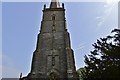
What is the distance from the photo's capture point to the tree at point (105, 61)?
19308 millimetres

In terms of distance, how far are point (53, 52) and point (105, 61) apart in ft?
61.7

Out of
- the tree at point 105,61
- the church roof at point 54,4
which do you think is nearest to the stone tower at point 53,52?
the church roof at point 54,4

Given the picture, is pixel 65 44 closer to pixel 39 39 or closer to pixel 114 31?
pixel 39 39

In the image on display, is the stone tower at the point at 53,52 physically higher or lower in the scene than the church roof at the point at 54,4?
lower

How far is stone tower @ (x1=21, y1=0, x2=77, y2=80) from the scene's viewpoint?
37.6 metres

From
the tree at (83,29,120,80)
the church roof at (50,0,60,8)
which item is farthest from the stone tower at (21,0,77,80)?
the tree at (83,29,120,80)

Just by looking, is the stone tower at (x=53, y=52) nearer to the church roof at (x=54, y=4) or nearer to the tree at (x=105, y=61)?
the church roof at (x=54, y=4)

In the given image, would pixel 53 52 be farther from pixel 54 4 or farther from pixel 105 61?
pixel 105 61

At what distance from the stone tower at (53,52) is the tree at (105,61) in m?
13.5

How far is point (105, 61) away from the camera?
70.6 feet

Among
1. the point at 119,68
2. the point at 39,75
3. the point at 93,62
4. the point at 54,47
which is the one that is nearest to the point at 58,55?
the point at 54,47

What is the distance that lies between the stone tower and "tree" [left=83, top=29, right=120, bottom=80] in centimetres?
1350

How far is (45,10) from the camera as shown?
44625mm

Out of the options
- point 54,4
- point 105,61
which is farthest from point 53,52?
point 105,61
